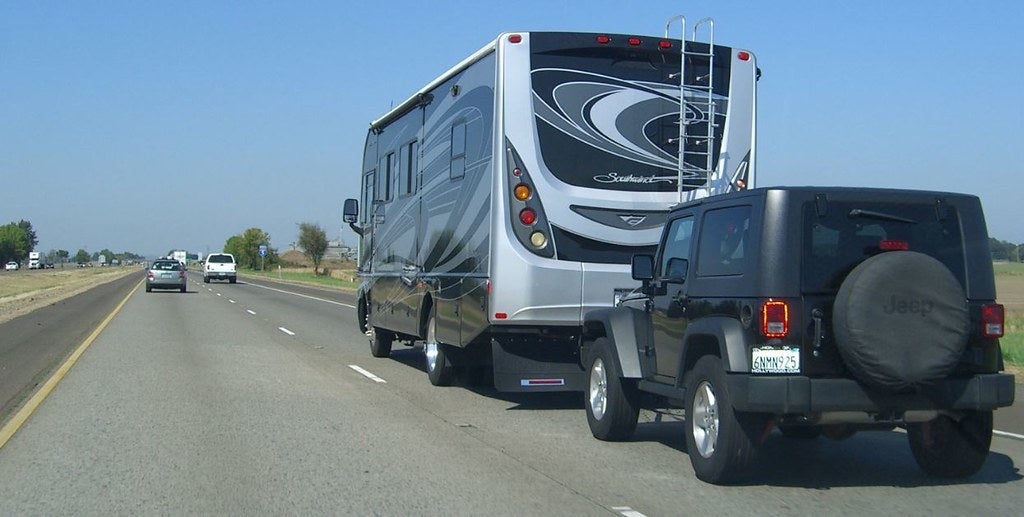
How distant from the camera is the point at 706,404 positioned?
7.60 m

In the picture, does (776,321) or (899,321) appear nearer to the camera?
(899,321)

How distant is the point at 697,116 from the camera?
10977 millimetres

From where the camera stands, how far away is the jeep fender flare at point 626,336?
8938mm

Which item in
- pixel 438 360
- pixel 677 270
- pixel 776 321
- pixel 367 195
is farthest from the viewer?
pixel 367 195

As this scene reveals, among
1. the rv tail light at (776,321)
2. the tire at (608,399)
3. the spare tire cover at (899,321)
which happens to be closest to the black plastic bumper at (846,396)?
the spare tire cover at (899,321)

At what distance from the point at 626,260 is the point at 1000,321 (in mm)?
4191

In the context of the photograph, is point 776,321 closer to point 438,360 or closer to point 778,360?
point 778,360

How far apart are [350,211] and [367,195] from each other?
0.75 meters

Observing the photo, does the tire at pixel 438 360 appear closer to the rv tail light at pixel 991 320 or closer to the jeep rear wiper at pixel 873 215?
the jeep rear wiper at pixel 873 215

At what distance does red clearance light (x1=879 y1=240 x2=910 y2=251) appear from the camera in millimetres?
7039

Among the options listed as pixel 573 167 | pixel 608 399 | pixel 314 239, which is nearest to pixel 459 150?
pixel 573 167

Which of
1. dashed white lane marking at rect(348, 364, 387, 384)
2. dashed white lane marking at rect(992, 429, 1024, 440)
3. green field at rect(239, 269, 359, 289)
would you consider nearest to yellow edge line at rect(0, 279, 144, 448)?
dashed white lane marking at rect(348, 364, 387, 384)

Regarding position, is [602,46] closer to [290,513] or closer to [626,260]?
Answer: [626,260]

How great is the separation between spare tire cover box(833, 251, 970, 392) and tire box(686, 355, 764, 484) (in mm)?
820
